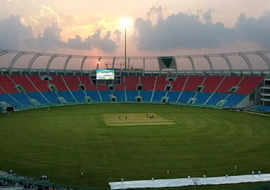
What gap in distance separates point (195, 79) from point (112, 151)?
64740 mm

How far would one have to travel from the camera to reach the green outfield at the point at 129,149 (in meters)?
23.8

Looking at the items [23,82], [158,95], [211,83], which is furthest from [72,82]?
[211,83]

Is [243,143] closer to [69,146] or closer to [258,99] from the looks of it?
[69,146]

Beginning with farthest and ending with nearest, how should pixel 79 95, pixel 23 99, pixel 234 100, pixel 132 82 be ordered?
pixel 132 82, pixel 79 95, pixel 234 100, pixel 23 99

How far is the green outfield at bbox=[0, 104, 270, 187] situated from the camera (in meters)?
23.8

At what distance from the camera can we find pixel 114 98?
279 feet

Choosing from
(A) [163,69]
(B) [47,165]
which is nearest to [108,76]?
(A) [163,69]

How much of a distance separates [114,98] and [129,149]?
54.9 m

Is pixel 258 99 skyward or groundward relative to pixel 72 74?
groundward

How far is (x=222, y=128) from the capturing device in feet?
141

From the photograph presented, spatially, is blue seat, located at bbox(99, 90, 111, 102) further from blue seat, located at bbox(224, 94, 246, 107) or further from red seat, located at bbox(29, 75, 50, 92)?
blue seat, located at bbox(224, 94, 246, 107)

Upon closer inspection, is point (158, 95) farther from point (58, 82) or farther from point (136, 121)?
point (136, 121)

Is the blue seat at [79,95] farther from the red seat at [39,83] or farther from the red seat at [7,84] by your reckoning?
the red seat at [7,84]

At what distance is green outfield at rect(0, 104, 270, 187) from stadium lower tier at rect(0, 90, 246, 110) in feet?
74.3
